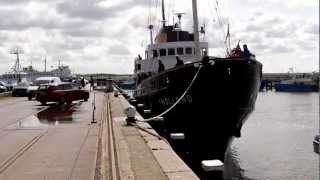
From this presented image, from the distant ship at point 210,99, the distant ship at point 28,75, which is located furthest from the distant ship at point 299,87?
the distant ship at point 210,99

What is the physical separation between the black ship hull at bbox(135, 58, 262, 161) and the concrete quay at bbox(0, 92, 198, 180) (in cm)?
276

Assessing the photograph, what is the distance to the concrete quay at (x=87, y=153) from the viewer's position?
33.9 ft

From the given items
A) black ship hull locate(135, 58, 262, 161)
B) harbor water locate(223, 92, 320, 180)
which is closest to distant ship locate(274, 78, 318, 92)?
harbor water locate(223, 92, 320, 180)

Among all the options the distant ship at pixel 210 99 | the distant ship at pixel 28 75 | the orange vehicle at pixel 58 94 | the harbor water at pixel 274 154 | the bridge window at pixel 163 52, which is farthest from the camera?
the distant ship at pixel 28 75

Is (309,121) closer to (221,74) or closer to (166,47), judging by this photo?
(166,47)

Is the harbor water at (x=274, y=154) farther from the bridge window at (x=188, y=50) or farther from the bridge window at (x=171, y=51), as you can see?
the bridge window at (x=171, y=51)

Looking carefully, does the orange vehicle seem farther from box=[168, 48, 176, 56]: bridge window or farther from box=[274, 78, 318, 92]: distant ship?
box=[274, 78, 318, 92]: distant ship

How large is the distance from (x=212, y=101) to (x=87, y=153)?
8.78 m

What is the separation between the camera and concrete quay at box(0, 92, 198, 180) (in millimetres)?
10328

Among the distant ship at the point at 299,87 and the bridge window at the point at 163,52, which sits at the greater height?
the bridge window at the point at 163,52

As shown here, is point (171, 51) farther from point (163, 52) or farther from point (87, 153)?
point (87, 153)

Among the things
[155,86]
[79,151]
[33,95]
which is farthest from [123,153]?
[33,95]

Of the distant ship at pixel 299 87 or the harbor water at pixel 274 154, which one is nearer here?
the harbor water at pixel 274 154

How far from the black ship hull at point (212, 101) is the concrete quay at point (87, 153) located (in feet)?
9.07
